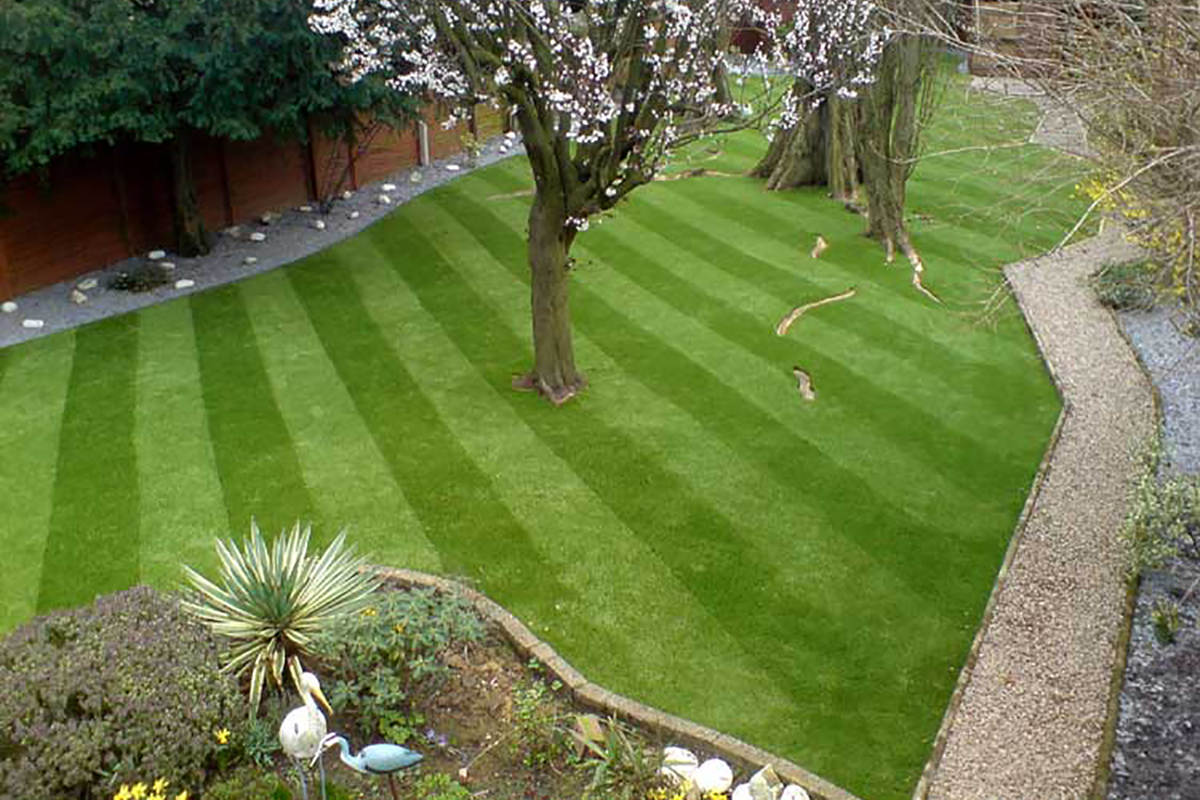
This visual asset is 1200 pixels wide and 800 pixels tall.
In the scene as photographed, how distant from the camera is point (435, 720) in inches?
307

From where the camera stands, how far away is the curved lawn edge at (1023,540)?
24.4ft

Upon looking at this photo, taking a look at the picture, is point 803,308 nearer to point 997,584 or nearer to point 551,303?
point 551,303

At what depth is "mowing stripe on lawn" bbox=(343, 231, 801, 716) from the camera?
336 inches

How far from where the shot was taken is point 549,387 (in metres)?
12.7

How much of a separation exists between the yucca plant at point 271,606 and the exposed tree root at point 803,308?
8.17 meters

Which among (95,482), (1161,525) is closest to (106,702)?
(95,482)

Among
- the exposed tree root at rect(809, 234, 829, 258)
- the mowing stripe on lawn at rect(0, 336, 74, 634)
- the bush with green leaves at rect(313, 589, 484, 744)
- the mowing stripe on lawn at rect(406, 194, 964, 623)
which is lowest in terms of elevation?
the exposed tree root at rect(809, 234, 829, 258)

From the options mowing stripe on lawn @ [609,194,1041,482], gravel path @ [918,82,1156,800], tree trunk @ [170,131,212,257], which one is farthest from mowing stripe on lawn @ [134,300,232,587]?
mowing stripe on lawn @ [609,194,1041,482]

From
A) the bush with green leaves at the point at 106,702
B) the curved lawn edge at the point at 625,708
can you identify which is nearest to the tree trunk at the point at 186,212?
the curved lawn edge at the point at 625,708

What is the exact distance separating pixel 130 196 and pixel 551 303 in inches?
351

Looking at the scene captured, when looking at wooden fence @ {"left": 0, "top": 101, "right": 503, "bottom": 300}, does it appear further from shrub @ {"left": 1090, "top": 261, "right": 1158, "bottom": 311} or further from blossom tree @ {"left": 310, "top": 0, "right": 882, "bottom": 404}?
shrub @ {"left": 1090, "top": 261, "right": 1158, "bottom": 311}

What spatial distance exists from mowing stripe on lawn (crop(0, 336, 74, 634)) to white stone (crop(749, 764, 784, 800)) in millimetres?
6137

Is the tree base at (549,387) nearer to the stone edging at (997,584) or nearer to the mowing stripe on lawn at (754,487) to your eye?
the mowing stripe on lawn at (754,487)

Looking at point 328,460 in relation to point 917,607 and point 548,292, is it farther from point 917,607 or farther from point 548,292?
point 917,607
